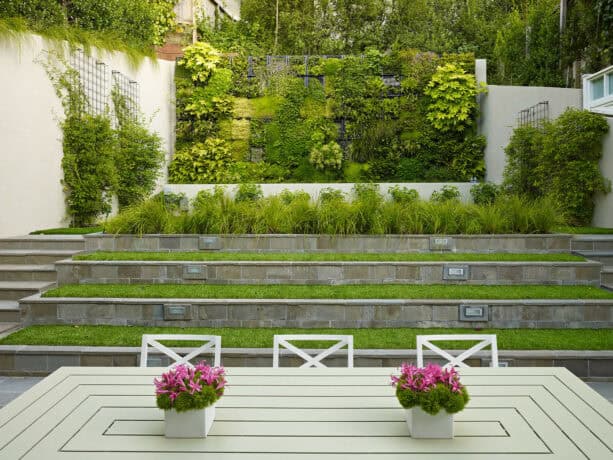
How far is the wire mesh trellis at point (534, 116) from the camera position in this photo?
11.1m

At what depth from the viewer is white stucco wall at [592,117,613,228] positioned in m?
9.25

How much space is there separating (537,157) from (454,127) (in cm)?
281

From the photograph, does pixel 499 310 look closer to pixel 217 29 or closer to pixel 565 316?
pixel 565 316

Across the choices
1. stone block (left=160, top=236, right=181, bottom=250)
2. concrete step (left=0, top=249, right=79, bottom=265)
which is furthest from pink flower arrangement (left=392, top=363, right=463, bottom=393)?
concrete step (left=0, top=249, right=79, bottom=265)

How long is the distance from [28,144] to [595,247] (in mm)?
7895

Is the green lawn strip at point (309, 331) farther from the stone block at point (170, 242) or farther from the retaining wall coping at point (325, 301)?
the stone block at point (170, 242)

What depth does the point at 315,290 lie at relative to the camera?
6188 mm

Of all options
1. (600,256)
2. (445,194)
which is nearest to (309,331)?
(600,256)

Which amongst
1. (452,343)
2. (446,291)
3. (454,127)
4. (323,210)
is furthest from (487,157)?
(452,343)

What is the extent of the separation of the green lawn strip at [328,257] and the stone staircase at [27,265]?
20.7 inches

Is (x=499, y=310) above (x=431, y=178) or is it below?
below

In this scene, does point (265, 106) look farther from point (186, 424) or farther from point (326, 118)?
point (186, 424)

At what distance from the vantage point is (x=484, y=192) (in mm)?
11227

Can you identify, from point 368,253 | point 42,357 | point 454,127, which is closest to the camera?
point 42,357
